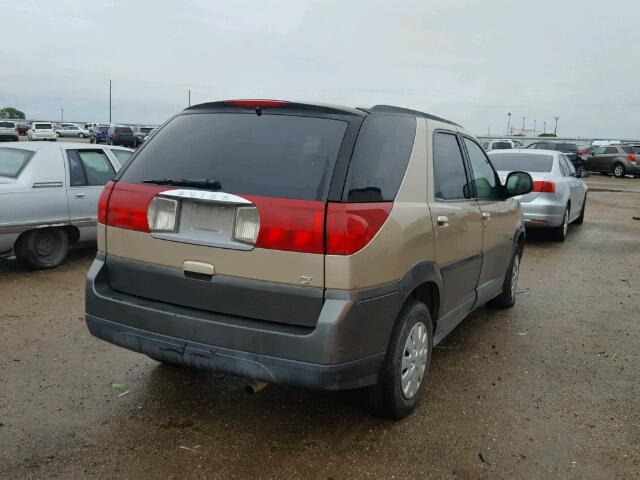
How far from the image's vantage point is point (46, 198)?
273 inches

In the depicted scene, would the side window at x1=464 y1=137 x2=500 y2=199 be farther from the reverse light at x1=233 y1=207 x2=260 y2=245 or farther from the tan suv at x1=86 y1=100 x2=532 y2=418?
the reverse light at x1=233 y1=207 x2=260 y2=245

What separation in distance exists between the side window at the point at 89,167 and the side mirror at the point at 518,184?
4938mm

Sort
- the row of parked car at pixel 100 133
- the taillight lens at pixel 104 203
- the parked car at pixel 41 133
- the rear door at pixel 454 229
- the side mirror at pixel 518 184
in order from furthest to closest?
the parked car at pixel 41 133 → the row of parked car at pixel 100 133 → the side mirror at pixel 518 184 → the rear door at pixel 454 229 → the taillight lens at pixel 104 203

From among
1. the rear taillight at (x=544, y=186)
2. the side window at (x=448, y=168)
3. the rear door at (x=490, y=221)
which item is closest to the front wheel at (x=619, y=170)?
the rear taillight at (x=544, y=186)

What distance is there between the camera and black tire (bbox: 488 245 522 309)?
586 cm

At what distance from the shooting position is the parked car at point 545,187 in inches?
387

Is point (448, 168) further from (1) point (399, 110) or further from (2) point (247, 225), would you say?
(2) point (247, 225)

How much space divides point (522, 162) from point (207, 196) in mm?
8337

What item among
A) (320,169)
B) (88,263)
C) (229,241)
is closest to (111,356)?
(229,241)

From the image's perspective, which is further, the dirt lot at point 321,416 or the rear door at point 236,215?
the dirt lot at point 321,416

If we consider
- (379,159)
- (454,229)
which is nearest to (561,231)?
(454,229)

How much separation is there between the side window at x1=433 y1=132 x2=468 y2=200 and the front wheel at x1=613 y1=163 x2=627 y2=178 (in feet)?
102

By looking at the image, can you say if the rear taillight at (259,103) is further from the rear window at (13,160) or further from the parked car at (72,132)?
the parked car at (72,132)

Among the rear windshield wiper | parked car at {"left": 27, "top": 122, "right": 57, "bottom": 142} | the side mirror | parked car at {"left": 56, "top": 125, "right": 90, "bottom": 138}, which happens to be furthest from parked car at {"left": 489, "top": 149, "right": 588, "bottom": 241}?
parked car at {"left": 56, "top": 125, "right": 90, "bottom": 138}
